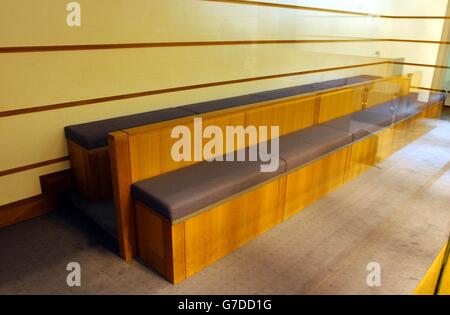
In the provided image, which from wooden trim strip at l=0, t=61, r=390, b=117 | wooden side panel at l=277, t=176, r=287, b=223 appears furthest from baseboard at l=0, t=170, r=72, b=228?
wooden side panel at l=277, t=176, r=287, b=223

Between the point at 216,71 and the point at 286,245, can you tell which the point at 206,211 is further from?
the point at 216,71

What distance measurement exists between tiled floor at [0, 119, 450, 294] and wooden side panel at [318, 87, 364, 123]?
0.70m

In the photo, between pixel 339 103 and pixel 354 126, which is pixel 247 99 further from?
pixel 354 126

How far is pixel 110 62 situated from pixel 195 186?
4.46ft

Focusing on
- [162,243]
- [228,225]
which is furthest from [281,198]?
[162,243]

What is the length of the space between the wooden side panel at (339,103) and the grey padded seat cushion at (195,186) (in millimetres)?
1085

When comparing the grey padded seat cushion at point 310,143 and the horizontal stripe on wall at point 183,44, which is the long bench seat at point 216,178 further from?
the horizontal stripe on wall at point 183,44

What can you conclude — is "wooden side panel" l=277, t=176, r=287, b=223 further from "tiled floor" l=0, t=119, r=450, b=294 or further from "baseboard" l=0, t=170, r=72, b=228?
"baseboard" l=0, t=170, r=72, b=228

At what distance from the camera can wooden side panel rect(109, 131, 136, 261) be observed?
1.76m

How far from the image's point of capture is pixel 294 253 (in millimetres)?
2074

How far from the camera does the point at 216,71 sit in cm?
337

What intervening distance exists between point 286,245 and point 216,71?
1.90m

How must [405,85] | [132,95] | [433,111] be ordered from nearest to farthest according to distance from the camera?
[132,95] → [405,85] → [433,111]

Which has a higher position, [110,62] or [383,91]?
[110,62]
